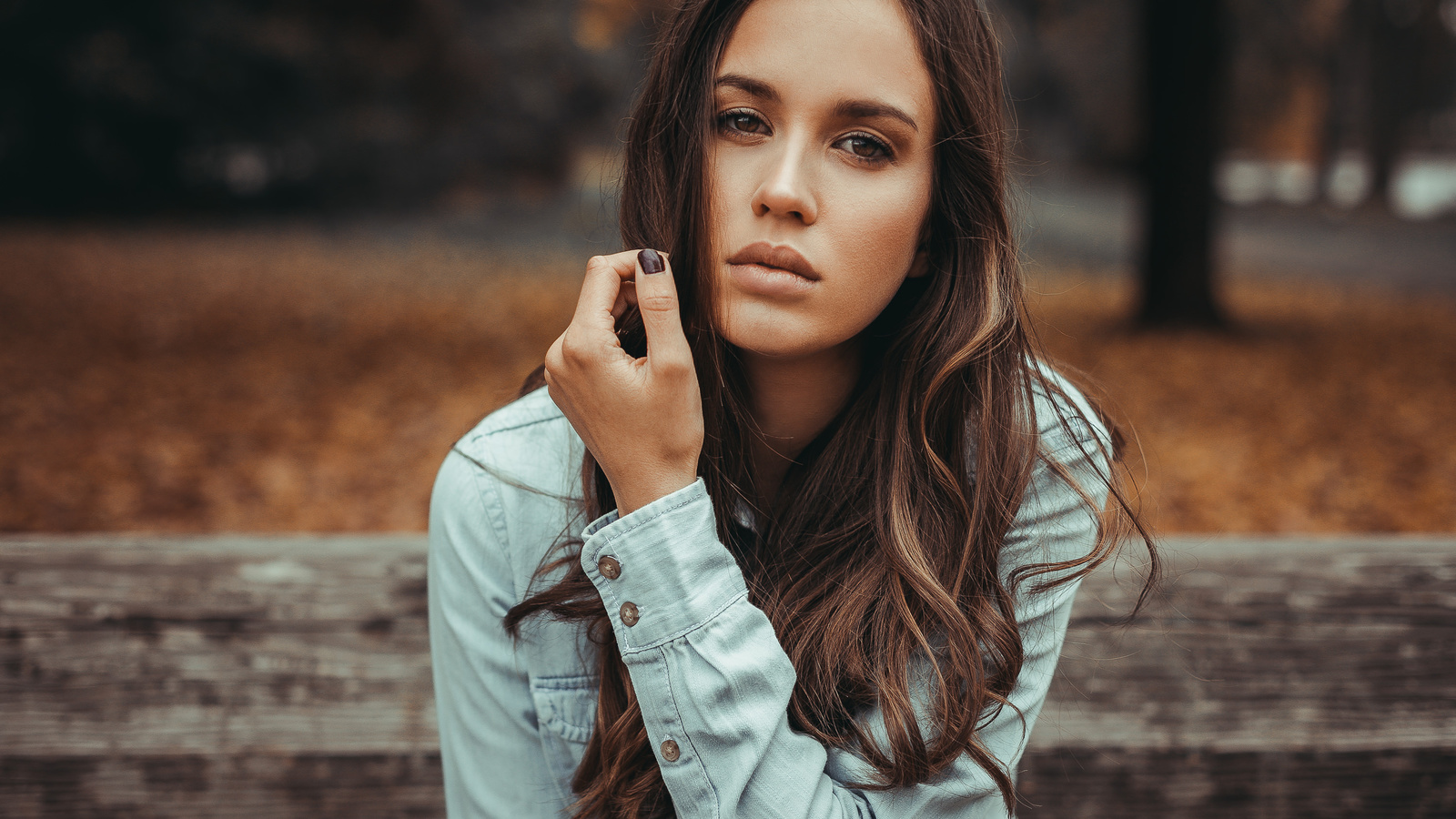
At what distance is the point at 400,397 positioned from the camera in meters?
7.24

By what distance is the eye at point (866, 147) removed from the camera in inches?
62.4

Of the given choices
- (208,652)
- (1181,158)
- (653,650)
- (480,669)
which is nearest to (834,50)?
(653,650)

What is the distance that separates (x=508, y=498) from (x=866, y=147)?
810 mm

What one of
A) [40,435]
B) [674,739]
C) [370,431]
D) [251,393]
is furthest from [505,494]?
[251,393]

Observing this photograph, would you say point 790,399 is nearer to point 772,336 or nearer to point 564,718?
point 772,336

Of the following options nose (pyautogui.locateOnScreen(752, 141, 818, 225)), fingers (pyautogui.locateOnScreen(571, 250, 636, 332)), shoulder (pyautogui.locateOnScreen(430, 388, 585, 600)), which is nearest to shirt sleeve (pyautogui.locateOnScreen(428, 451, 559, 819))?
shoulder (pyautogui.locateOnScreen(430, 388, 585, 600))

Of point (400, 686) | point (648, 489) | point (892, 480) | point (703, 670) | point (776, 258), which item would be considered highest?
point (776, 258)

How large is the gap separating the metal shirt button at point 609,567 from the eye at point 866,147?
698 millimetres

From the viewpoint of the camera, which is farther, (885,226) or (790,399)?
(790,399)

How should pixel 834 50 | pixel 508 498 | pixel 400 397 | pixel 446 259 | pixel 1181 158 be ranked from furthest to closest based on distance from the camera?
1. pixel 446 259
2. pixel 1181 158
3. pixel 400 397
4. pixel 508 498
5. pixel 834 50

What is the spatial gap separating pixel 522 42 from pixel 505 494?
82.1 feet

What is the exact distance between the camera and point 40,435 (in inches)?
237

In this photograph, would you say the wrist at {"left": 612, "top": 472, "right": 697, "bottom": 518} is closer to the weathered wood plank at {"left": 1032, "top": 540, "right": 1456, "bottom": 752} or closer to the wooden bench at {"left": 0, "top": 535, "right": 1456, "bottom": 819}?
the wooden bench at {"left": 0, "top": 535, "right": 1456, "bottom": 819}

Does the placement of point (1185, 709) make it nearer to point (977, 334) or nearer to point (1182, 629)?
point (1182, 629)
